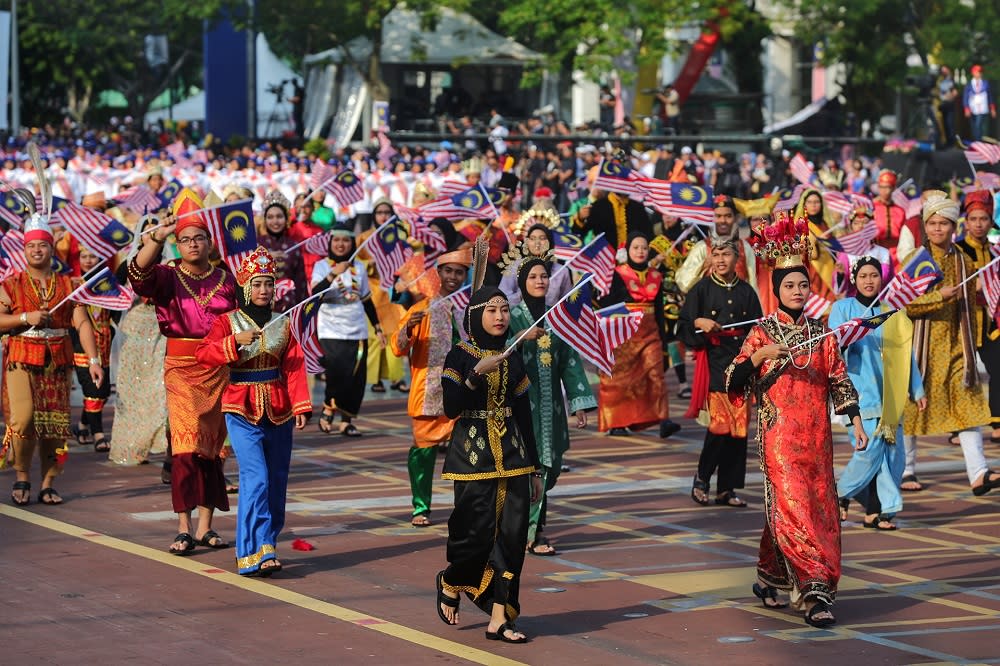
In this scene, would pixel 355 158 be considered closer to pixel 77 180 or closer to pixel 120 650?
pixel 77 180

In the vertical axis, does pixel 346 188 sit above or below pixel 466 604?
above

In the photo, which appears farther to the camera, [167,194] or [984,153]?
[167,194]

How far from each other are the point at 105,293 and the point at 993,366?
6.12 metres

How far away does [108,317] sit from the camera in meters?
15.5

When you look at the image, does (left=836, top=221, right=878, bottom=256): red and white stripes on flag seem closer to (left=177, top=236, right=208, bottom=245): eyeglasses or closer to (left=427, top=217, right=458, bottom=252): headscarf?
(left=427, top=217, right=458, bottom=252): headscarf

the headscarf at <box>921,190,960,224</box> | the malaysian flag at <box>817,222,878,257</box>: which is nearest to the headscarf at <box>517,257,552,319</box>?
the headscarf at <box>921,190,960,224</box>

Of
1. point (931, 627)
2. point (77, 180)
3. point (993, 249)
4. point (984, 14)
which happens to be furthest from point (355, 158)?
point (931, 627)

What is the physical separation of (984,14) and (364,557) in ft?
121

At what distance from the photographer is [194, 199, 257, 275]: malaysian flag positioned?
39.6ft

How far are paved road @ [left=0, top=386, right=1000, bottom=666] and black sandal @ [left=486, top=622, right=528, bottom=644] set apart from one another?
0.07 metres

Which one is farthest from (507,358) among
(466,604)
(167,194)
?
(167,194)

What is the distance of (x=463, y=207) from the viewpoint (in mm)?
17609

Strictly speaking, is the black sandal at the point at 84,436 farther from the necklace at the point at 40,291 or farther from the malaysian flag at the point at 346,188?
the malaysian flag at the point at 346,188

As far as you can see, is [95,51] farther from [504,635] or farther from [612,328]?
[504,635]
